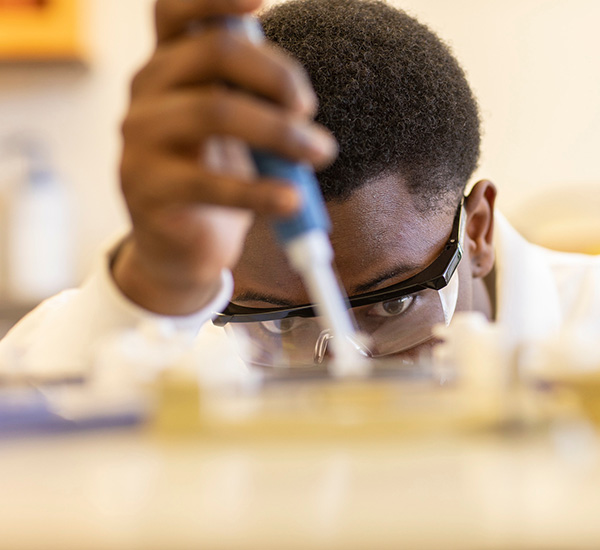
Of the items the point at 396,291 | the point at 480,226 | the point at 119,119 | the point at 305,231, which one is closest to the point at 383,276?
the point at 396,291

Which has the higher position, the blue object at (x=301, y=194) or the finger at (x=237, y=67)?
the finger at (x=237, y=67)

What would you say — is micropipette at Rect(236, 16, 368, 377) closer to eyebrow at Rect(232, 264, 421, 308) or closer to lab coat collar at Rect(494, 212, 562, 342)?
eyebrow at Rect(232, 264, 421, 308)

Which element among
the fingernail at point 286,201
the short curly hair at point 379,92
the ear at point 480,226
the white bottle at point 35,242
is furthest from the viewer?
the white bottle at point 35,242

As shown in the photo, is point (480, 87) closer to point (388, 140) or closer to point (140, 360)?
point (388, 140)

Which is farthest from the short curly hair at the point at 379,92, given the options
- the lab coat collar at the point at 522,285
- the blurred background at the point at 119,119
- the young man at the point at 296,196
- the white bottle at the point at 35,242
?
the white bottle at the point at 35,242

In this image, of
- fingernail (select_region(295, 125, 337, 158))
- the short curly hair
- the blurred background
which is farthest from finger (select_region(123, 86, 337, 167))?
the blurred background

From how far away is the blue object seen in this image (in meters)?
0.42

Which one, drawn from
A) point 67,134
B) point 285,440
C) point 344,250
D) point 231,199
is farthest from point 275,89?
point 67,134

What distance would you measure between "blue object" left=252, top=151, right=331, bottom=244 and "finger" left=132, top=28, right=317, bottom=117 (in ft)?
0.11

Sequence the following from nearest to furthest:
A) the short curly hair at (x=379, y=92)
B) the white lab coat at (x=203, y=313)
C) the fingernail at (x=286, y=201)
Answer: the fingernail at (x=286, y=201) < the white lab coat at (x=203, y=313) < the short curly hair at (x=379, y=92)

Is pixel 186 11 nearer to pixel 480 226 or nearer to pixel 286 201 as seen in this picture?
pixel 286 201

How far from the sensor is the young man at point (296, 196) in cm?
43

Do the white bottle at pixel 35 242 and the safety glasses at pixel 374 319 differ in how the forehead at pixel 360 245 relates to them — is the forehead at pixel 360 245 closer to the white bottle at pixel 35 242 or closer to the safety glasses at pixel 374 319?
the safety glasses at pixel 374 319

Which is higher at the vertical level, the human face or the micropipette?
the micropipette
